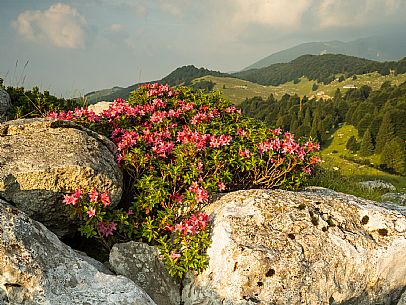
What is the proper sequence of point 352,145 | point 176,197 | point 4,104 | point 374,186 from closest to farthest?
point 176,197
point 4,104
point 374,186
point 352,145

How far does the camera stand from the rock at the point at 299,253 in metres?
5.95

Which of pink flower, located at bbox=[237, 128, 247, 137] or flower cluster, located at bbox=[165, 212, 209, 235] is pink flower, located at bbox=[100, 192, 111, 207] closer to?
flower cluster, located at bbox=[165, 212, 209, 235]

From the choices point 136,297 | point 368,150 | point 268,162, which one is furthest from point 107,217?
point 368,150

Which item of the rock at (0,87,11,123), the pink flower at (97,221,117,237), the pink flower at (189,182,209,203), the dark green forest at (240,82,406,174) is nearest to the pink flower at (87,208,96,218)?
the pink flower at (97,221,117,237)

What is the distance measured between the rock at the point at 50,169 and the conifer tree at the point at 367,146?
6265 inches

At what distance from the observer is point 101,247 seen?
7.42 meters

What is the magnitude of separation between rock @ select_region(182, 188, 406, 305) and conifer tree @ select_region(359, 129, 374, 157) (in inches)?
6145

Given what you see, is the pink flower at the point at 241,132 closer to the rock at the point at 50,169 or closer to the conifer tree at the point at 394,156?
the rock at the point at 50,169

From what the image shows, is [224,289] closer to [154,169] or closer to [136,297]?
[136,297]

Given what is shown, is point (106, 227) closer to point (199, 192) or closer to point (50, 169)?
point (50, 169)

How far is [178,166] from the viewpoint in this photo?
23.3ft

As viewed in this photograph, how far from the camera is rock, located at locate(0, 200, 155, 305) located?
Result: 427 cm

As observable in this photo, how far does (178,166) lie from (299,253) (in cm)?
287

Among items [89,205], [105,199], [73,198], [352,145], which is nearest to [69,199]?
[73,198]
